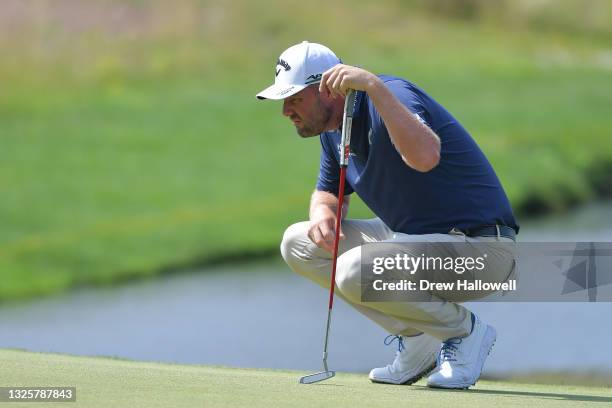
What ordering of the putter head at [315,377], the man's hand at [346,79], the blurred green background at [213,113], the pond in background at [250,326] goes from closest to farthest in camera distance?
1. the man's hand at [346,79]
2. the putter head at [315,377]
3. the pond in background at [250,326]
4. the blurred green background at [213,113]

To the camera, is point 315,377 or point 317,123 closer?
point 315,377

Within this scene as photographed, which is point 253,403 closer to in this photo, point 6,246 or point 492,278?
point 492,278

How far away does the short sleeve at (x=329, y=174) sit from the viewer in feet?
19.6

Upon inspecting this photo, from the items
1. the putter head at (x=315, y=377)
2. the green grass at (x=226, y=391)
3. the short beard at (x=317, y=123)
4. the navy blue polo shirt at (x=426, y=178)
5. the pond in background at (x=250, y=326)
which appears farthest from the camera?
the pond in background at (x=250, y=326)

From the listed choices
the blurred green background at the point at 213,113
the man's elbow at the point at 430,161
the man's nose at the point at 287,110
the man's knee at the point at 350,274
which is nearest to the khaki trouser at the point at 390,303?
the man's knee at the point at 350,274

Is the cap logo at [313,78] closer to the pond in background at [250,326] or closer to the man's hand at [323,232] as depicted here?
the man's hand at [323,232]

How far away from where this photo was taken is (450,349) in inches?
220

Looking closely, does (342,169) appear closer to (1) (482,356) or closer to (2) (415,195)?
(2) (415,195)

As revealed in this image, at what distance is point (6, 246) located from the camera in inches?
612

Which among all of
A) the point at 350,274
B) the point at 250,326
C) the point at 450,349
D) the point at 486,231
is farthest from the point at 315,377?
the point at 250,326

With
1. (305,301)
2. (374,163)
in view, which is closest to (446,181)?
(374,163)

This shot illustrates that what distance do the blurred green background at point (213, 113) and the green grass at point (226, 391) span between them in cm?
944

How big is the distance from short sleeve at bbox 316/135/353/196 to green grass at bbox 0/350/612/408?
34.6 inches

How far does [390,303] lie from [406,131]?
0.82 metres
